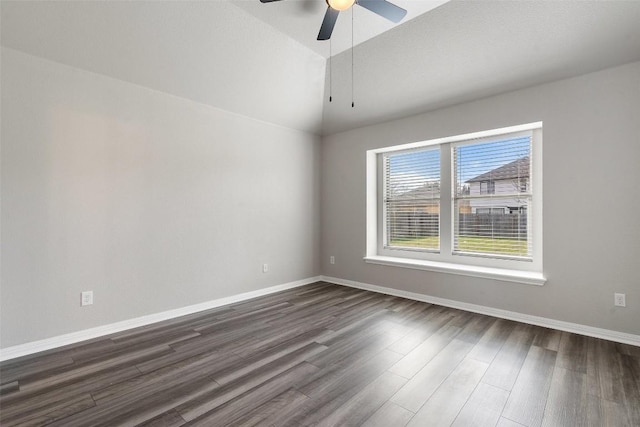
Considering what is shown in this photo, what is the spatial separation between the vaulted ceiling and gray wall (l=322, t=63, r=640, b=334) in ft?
0.82

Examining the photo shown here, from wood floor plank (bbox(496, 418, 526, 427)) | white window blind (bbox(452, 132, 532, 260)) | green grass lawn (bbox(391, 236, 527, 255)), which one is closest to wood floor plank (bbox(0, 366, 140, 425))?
wood floor plank (bbox(496, 418, 526, 427))

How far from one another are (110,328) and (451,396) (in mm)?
3239

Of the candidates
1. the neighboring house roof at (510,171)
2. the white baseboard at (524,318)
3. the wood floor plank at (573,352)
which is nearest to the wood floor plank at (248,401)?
the wood floor plank at (573,352)

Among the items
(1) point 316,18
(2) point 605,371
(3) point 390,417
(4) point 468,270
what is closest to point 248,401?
(3) point 390,417

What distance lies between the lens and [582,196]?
298 centimetres

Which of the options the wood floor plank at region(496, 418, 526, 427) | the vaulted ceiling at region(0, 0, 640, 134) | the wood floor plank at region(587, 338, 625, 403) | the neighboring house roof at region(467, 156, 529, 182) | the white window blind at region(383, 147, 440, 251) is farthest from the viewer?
the white window blind at region(383, 147, 440, 251)

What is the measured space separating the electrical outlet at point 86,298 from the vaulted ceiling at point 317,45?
223 centimetres

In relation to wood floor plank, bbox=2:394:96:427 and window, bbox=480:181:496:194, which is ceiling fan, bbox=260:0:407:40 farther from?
wood floor plank, bbox=2:394:96:427

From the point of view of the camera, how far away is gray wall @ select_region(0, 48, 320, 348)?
2.57 metres

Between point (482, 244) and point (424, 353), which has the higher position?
point (482, 244)

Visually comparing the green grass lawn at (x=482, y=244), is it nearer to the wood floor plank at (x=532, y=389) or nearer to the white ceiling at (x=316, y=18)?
the wood floor plank at (x=532, y=389)

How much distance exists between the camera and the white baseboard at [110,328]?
2.54 meters

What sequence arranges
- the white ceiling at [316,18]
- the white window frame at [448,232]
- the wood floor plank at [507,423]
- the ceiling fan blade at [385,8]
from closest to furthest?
the wood floor plank at [507,423]
the ceiling fan blade at [385,8]
the white ceiling at [316,18]
the white window frame at [448,232]

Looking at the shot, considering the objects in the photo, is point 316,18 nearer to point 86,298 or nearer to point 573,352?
point 86,298
